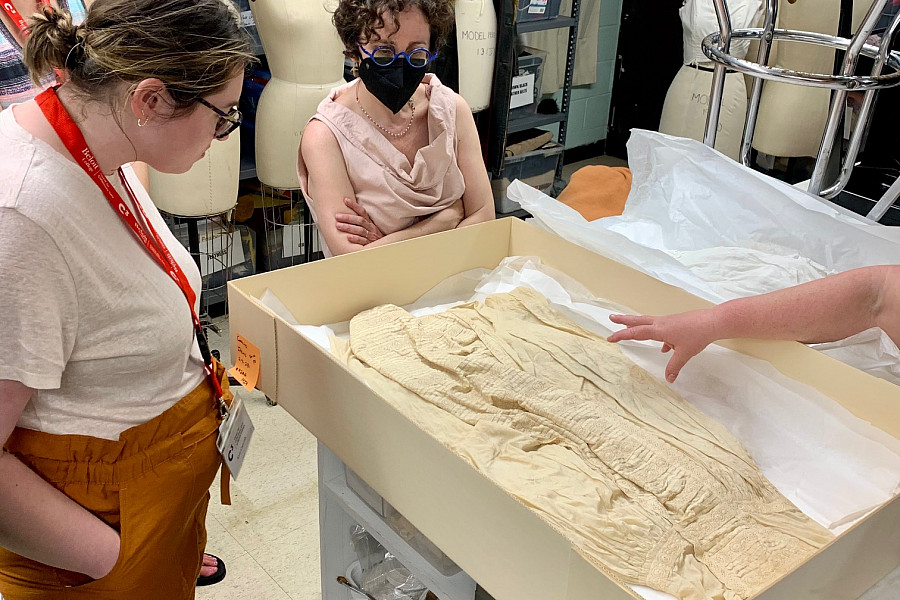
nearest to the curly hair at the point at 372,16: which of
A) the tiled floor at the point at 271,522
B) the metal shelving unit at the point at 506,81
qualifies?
the tiled floor at the point at 271,522

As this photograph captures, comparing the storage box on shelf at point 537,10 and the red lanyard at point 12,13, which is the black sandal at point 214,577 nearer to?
the red lanyard at point 12,13

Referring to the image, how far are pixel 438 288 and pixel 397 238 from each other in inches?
6.7

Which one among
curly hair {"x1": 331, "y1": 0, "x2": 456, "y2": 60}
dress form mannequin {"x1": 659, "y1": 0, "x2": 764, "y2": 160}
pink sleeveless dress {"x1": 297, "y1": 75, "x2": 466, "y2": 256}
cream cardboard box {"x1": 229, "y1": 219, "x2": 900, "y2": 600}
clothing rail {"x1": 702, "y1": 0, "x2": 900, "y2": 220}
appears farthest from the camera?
dress form mannequin {"x1": 659, "y1": 0, "x2": 764, "y2": 160}

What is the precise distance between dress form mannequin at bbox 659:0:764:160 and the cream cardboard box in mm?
2259

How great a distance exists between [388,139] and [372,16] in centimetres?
28

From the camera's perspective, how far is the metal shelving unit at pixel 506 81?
3.37m

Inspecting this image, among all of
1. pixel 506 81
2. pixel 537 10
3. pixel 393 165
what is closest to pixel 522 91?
pixel 506 81

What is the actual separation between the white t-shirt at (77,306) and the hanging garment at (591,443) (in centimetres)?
37

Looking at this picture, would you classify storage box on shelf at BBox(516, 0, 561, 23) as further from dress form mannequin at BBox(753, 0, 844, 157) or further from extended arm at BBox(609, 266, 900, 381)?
extended arm at BBox(609, 266, 900, 381)

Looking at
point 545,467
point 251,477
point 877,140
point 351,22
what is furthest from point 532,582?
point 877,140

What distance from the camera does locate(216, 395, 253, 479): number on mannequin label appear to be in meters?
1.24

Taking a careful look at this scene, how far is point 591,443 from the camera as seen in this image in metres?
1.19

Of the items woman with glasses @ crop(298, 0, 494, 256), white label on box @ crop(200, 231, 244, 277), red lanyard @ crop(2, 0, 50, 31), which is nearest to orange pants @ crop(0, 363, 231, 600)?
woman with glasses @ crop(298, 0, 494, 256)

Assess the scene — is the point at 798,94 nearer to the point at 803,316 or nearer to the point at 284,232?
the point at 284,232
